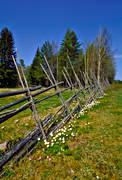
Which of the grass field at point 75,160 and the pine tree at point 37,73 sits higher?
the pine tree at point 37,73

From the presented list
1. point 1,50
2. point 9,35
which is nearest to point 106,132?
point 1,50

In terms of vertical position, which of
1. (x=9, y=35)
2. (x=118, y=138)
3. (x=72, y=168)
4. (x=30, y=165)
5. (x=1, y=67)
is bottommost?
(x=118, y=138)

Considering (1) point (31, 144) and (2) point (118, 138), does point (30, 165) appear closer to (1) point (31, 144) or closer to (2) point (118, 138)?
(1) point (31, 144)

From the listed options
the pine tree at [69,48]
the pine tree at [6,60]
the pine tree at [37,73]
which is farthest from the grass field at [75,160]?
the pine tree at [37,73]

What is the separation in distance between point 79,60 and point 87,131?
2587 centimetres

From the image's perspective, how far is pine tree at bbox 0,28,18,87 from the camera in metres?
26.1

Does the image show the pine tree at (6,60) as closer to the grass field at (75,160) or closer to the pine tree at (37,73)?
the pine tree at (37,73)

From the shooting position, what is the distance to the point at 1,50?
2667 centimetres

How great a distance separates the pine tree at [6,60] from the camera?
2614 centimetres

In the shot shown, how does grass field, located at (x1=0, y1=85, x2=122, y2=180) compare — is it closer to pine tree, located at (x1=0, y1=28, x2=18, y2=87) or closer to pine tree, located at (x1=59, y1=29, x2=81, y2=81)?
pine tree, located at (x1=59, y1=29, x2=81, y2=81)

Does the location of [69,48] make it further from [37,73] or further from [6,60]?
[6,60]

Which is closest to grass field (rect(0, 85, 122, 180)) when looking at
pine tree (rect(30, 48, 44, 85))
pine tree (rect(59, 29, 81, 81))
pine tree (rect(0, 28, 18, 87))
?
pine tree (rect(59, 29, 81, 81))

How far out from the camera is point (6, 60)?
26.8 m

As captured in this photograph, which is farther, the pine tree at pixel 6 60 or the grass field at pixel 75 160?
the pine tree at pixel 6 60
